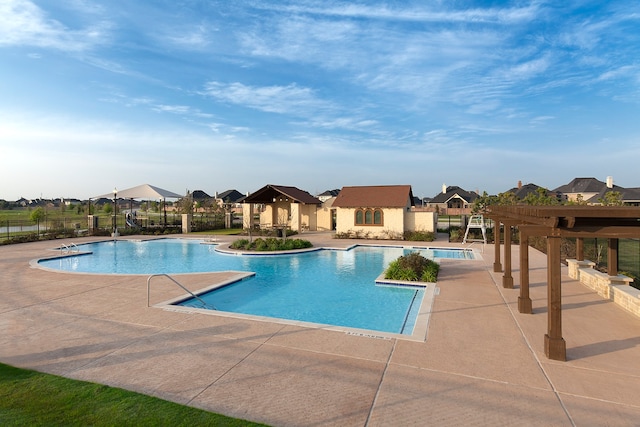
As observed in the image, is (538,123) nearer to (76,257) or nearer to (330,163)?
(330,163)

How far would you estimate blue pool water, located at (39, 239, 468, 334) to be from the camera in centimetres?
908

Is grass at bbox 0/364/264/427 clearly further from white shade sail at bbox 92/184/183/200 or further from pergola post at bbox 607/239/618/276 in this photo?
white shade sail at bbox 92/184/183/200

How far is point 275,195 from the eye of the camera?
30406 mm

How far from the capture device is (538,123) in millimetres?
25219

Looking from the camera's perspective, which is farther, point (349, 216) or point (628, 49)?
point (349, 216)

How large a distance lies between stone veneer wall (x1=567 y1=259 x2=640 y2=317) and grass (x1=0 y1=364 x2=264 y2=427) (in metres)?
8.95

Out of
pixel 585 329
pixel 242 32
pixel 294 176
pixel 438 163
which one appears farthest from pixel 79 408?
pixel 294 176

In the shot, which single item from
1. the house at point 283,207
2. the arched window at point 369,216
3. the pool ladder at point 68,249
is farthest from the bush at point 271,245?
the pool ladder at point 68,249

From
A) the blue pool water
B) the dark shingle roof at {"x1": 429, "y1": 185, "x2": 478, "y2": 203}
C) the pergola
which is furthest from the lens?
the dark shingle roof at {"x1": 429, "y1": 185, "x2": 478, "y2": 203}

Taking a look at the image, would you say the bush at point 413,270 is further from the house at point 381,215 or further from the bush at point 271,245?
the house at point 381,215

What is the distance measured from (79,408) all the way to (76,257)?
17.8 metres

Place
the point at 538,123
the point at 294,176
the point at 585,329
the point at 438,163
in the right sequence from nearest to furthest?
the point at 585,329 < the point at 538,123 < the point at 438,163 < the point at 294,176

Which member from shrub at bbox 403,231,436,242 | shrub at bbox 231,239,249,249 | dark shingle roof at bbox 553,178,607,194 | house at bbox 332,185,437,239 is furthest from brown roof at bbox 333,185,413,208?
dark shingle roof at bbox 553,178,607,194

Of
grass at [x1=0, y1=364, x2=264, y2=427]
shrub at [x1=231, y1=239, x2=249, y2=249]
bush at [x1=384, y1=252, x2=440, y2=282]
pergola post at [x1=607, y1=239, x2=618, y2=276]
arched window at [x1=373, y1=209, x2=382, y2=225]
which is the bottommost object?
grass at [x1=0, y1=364, x2=264, y2=427]
